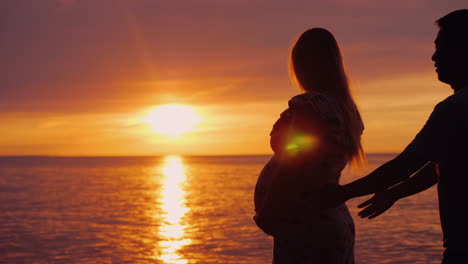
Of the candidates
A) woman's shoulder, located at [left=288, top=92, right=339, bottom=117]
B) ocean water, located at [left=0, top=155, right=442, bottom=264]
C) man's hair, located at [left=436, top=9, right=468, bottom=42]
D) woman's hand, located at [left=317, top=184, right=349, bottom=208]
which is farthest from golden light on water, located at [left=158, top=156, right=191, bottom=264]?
man's hair, located at [left=436, top=9, right=468, bottom=42]

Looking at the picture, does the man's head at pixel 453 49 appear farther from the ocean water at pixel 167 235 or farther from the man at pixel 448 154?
the ocean water at pixel 167 235

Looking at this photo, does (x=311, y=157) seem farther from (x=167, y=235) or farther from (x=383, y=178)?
(x=167, y=235)

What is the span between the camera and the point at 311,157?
9.30ft

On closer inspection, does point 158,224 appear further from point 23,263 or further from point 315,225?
point 315,225

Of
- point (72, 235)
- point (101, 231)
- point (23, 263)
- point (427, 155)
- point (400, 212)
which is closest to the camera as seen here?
point (427, 155)

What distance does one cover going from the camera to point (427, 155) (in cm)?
211

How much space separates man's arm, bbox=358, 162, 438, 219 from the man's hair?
69 cm

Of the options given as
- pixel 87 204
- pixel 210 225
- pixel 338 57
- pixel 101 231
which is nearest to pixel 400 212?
pixel 210 225

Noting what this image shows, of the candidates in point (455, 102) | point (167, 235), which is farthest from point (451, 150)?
point (167, 235)

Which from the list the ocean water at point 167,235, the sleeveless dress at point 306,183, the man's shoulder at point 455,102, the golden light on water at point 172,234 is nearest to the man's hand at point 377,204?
the sleeveless dress at point 306,183

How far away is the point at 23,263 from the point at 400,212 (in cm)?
1876

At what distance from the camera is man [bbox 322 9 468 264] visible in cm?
211

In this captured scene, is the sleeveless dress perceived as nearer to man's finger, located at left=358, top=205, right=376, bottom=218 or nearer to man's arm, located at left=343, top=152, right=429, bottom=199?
man's finger, located at left=358, top=205, right=376, bottom=218

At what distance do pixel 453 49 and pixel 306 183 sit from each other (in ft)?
3.29
